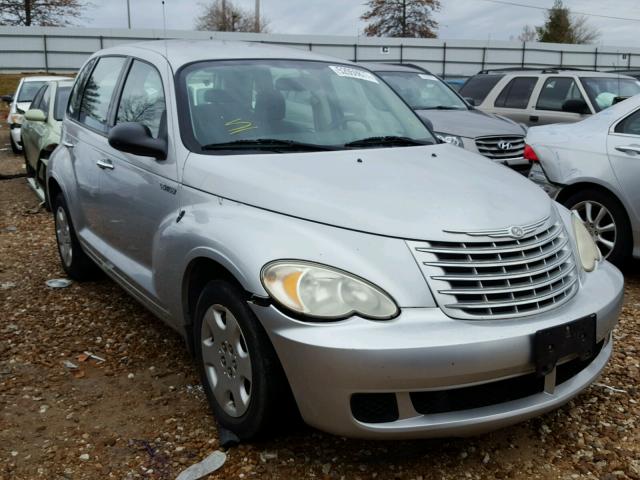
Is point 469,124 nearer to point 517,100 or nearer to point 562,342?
point 517,100

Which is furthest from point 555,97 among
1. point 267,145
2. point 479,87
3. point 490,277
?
point 490,277

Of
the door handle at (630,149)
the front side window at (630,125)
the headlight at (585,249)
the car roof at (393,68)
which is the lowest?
the headlight at (585,249)

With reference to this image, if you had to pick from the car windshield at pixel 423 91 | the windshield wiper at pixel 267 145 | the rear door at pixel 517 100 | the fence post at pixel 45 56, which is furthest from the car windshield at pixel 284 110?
the fence post at pixel 45 56

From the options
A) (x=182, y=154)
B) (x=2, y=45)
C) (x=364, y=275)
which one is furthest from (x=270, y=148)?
(x=2, y=45)

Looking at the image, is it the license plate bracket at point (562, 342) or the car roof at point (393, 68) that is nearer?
the license plate bracket at point (562, 342)

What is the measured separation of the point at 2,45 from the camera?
31688mm

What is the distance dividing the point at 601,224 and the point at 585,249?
2.33 m

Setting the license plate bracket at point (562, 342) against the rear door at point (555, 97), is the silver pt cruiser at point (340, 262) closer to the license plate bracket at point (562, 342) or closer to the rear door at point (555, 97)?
the license plate bracket at point (562, 342)

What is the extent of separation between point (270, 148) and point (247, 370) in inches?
45.9

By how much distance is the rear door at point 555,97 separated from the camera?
9266 mm

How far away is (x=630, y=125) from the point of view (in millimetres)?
5227

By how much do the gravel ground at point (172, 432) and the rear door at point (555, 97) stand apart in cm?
561

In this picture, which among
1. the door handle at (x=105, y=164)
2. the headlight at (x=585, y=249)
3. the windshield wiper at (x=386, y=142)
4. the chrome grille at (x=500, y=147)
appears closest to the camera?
the headlight at (x=585, y=249)

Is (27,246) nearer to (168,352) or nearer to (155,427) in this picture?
(168,352)
